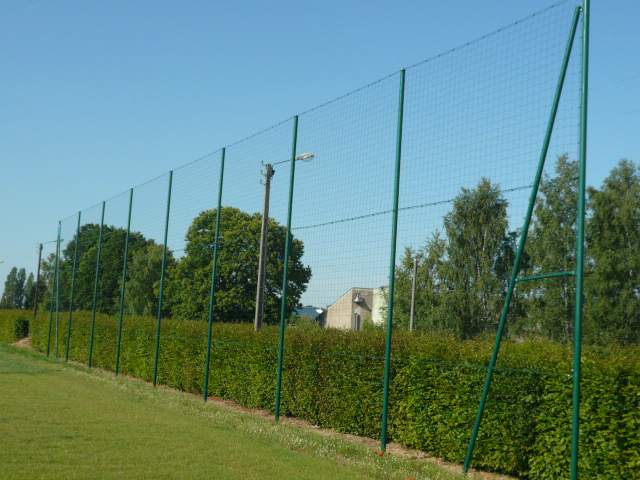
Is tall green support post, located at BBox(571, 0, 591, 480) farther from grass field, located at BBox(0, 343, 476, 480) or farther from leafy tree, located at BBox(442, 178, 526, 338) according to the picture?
leafy tree, located at BBox(442, 178, 526, 338)

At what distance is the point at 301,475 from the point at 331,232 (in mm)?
4377

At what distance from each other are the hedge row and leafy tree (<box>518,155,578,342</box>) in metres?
1.66

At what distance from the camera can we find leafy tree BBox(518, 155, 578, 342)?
8250mm

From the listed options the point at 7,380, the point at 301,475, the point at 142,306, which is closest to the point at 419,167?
the point at 301,475

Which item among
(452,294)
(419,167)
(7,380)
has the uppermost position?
(419,167)

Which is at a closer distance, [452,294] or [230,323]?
[452,294]

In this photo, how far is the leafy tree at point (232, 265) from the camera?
13.2 metres

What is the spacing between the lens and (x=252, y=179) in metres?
11.9

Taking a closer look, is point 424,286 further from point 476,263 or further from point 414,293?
point 476,263

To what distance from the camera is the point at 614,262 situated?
12945mm

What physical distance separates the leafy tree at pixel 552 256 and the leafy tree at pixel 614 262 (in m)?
0.53

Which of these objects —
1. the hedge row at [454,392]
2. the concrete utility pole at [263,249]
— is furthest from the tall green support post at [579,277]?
the concrete utility pole at [263,249]

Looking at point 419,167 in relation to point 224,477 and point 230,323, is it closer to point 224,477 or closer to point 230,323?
point 224,477

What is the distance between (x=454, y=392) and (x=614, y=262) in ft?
23.6
